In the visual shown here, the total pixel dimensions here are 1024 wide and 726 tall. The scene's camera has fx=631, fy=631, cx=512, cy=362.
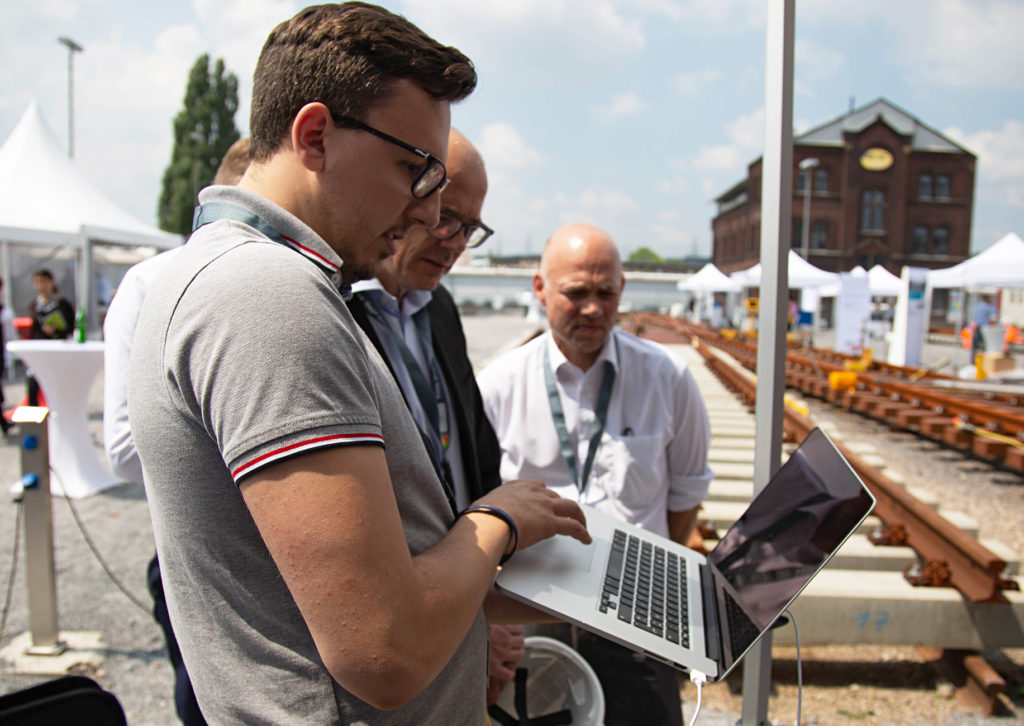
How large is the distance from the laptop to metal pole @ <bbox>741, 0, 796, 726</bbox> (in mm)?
148

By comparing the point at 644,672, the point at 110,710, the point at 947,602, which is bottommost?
the point at 947,602

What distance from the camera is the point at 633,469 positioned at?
2.81 meters

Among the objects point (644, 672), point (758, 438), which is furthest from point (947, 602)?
point (758, 438)

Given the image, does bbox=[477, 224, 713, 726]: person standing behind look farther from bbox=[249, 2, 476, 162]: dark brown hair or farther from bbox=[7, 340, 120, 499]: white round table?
bbox=[7, 340, 120, 499]: white round table

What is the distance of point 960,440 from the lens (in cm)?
880

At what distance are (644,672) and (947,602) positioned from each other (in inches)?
96.4

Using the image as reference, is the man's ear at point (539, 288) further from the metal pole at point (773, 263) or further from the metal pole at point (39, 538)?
the metal pole at point (39, 538)

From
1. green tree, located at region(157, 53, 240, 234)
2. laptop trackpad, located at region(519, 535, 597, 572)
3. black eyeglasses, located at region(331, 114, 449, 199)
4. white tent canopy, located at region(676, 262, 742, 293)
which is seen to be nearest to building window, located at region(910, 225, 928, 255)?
white tent canopy, located at region(676, 262, 742, 293)

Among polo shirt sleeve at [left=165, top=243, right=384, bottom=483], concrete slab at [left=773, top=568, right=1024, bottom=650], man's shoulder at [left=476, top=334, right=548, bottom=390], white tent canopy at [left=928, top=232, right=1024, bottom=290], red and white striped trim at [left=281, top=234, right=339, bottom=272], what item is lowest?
concrete slab at [left=773, top=568, right=1024, bottom=650]

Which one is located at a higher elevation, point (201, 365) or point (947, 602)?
point (201, 365)

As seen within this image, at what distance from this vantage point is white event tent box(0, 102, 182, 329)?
1269cm

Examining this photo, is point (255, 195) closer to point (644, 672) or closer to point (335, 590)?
point (335, 590)

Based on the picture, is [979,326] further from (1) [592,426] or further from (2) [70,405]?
(2) [70,405]

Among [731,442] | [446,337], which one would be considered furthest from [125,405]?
[731,442]
